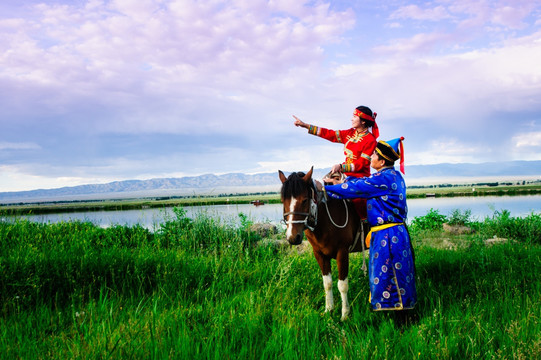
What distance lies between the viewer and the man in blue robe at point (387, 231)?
3996 mm

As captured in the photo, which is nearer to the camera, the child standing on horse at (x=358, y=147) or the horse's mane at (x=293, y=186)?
the horse's mane at (x=293, y=186)

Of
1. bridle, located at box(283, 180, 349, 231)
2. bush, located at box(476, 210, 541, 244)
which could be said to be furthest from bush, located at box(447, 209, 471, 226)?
bridle, located at box(283, 180, 349, 231)

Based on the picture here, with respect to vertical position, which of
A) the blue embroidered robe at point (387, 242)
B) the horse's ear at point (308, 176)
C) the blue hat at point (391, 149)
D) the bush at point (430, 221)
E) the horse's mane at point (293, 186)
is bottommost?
the bush at point (430, 221)

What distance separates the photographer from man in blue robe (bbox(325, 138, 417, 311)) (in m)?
4.00

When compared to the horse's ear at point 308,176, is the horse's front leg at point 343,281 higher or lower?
lower

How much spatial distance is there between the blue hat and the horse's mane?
108 cm

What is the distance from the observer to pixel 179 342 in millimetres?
3102

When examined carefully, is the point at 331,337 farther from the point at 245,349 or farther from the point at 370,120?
the point at 370,120

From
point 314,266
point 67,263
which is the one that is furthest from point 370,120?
point 67,263

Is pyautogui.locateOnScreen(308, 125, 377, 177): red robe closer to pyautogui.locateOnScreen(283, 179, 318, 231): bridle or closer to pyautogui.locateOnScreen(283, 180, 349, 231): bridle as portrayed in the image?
pyautogui.locateOnScreen(283, 180, 349, 231): bridle

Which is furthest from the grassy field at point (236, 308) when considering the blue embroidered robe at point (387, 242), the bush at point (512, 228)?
the bush at point (512, 228)

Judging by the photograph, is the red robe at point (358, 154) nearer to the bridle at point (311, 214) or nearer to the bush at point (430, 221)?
the bridle at point (311, 214)

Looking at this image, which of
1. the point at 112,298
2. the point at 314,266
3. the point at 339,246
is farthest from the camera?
the point at 314,266

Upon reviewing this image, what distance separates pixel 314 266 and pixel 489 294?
2.85 meters
